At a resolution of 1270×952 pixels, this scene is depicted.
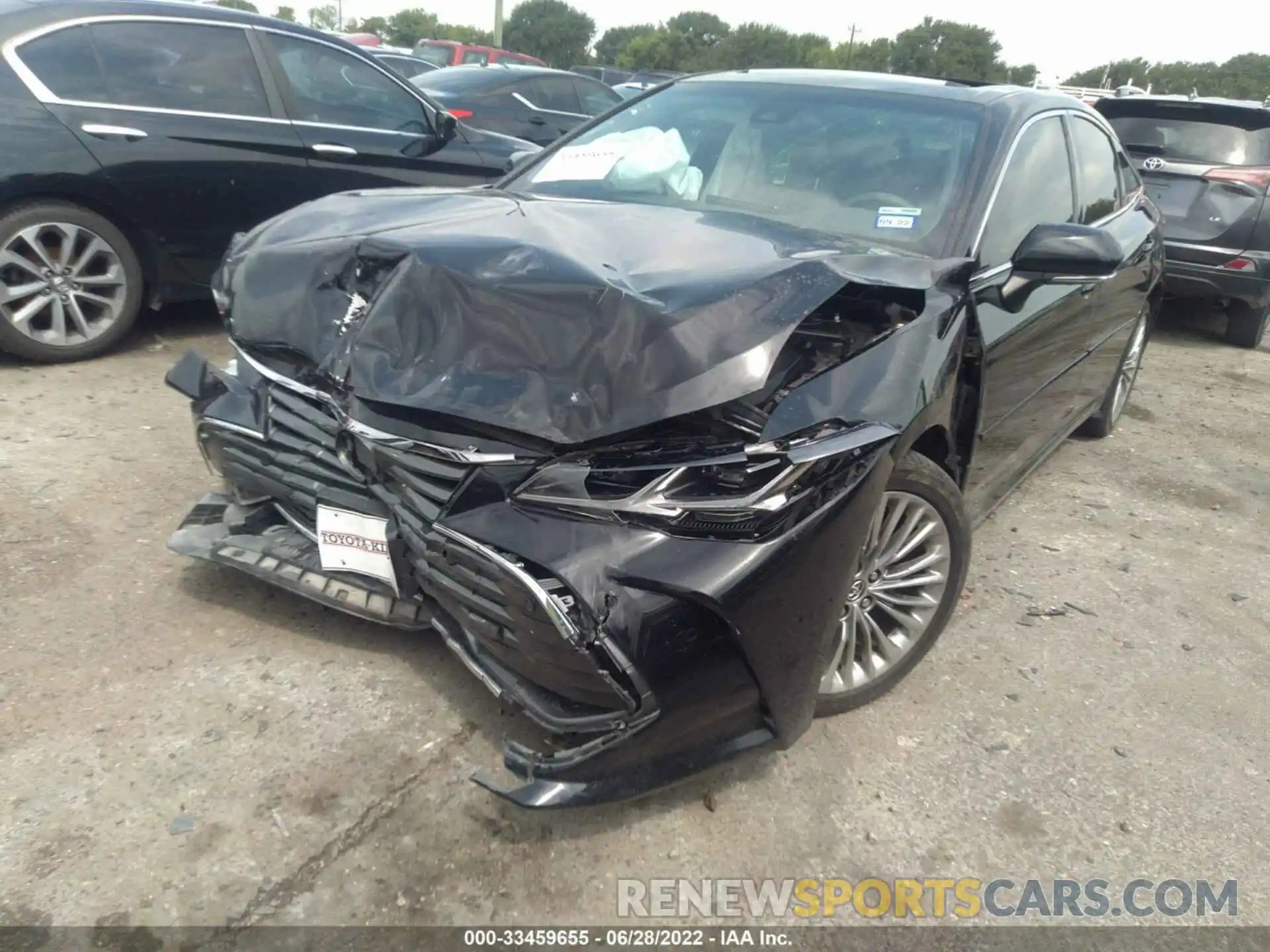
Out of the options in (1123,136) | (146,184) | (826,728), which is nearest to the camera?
(826,728)

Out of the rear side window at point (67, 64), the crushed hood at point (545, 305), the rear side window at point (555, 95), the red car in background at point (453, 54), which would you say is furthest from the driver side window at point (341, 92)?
the red car in background at point (453, 54)

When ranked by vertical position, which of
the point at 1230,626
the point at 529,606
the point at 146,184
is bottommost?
the point at 1230,626

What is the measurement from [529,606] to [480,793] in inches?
23.6

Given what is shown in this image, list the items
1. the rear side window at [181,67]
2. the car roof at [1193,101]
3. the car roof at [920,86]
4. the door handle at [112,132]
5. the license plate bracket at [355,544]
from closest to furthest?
the license plate bracket at [355,544] < the car roof at [920,86] < the door handle at [112,132] < the rear side window at [181,67] < the car roof at [1193,101]

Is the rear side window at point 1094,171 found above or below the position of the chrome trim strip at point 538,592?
above

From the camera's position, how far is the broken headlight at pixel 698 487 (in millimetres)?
2002

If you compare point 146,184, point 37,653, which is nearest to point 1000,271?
point 37,653

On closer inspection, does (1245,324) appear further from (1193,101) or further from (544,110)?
(544,110)

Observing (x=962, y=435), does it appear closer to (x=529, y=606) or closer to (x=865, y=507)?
(x=865, y=507)

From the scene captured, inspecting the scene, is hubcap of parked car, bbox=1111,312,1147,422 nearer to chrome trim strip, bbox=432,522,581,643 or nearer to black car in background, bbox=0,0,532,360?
chrome trim strip, bbox=432,522,581,643

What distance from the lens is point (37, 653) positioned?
2.65m

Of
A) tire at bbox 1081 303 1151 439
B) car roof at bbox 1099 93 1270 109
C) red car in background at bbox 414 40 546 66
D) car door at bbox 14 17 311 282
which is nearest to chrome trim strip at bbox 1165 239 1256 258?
car roof at bbox 1099 93 1270 109

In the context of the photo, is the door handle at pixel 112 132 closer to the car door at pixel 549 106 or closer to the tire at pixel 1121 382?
the car door at pixel 549 106

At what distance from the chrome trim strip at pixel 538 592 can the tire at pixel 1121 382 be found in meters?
3.84
